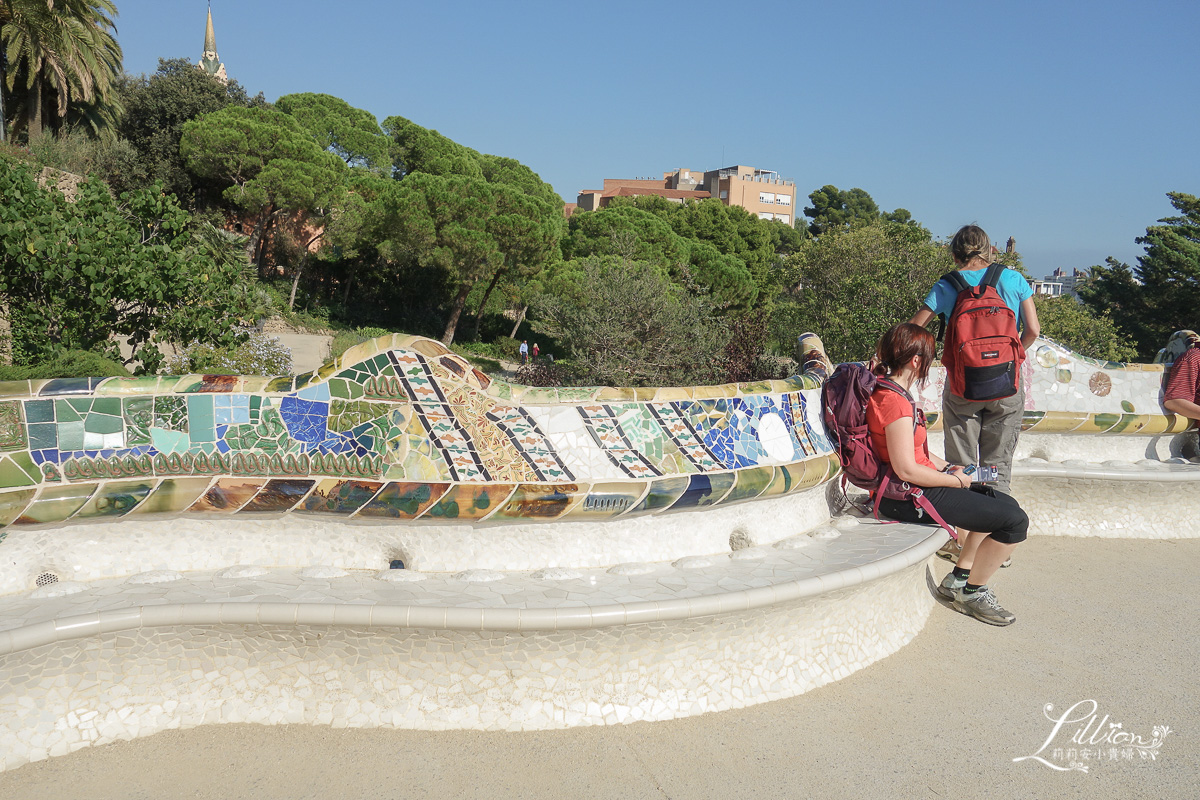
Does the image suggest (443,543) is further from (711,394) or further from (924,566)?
(924,566)

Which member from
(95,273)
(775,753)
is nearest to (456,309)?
(95,273)

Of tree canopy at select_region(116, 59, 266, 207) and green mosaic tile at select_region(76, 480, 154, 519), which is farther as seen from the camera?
tree canopy at select_region(116, 59, 266, 207)

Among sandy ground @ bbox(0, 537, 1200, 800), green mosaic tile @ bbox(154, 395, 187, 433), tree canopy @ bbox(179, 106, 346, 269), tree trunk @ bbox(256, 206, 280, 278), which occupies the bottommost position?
sandy ground @ bbox(0, 537, 1200, 800)

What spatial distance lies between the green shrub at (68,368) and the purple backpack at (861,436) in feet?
12.9

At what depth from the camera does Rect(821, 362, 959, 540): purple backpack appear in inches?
130

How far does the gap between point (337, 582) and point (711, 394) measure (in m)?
1.73

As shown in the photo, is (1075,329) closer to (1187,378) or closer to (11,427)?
(1187,378)

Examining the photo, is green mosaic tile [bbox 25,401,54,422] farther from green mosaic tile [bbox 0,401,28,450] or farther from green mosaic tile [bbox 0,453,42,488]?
green mosaic tile [bbox 0,453,42,488]

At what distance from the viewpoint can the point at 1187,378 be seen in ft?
18.9

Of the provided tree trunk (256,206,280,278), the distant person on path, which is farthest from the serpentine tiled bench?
tree trunk (256,206,280,278)

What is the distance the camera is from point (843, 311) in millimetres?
10875

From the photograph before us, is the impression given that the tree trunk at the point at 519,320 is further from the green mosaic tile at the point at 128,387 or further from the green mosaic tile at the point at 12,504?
the green mosaic tile at the point at 12,504

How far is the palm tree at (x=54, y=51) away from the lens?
61.0ft

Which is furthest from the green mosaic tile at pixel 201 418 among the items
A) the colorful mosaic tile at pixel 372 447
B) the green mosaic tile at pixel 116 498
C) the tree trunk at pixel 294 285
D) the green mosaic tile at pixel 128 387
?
the tree trunk at pixel 294 285
